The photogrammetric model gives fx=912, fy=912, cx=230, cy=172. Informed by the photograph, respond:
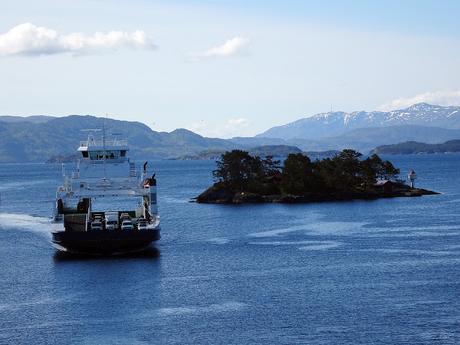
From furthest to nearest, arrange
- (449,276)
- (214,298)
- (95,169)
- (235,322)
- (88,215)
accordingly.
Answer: (95,169) → (88,215) → (449,276) → (214,298) → (235,322)

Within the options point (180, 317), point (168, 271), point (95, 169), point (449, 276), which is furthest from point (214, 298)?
point (95, 169)

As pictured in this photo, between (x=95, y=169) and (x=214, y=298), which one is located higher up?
(x=95, y=169)

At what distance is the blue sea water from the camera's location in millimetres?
53281

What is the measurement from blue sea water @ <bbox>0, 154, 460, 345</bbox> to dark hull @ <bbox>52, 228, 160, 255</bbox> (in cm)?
161

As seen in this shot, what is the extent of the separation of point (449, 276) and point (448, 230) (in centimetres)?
3568

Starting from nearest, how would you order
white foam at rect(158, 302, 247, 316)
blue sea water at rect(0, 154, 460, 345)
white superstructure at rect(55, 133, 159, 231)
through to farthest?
blue sea water at rect(0, 154, 460, 345), white foam at rect(158, 302, 247, 316), white superstructure at rect(55, 133, 159, 231)

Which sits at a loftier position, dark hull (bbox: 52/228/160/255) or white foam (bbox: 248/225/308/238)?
dark hull (bbox: 52/228/160/255)

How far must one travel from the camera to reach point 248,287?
67.4 meters

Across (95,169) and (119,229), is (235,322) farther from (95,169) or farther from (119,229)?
(95,169)

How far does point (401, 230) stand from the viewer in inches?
4156

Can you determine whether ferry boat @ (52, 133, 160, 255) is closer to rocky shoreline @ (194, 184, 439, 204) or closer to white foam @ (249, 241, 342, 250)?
white foam @ (249, 241, 342, 250)

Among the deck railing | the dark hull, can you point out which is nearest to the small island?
the deck railing

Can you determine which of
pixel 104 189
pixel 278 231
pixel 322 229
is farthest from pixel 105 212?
pixel 322 229

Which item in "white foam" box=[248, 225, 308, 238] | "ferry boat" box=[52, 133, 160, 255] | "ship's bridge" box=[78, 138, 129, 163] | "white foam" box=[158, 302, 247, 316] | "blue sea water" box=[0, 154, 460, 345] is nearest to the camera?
"blue sea water" box=[0, 154, 460, 345]
